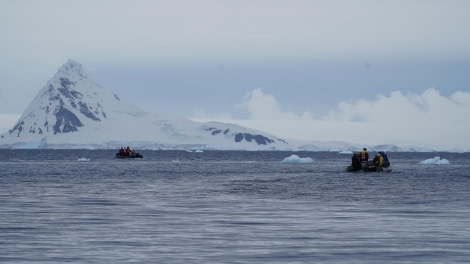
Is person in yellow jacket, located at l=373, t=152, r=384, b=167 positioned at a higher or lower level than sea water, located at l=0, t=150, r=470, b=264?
higher

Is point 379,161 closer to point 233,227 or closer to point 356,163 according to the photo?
point 356,163

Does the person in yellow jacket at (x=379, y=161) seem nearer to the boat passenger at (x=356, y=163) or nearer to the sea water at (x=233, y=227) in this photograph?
the boat passenger at (x=356, y=163)

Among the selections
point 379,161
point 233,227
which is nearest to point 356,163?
point 379,161

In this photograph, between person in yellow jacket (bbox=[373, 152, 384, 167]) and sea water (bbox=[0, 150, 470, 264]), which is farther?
person in yellow jacket (bbox=[373, 152, 384, 167])

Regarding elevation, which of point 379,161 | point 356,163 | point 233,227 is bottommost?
point 233,227

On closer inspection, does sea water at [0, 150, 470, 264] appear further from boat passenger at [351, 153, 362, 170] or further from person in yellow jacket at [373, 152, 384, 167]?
person in yellow jacket at [373, 152, 384, 167]

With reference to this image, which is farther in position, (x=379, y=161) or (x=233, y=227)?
(x=379, y=161)

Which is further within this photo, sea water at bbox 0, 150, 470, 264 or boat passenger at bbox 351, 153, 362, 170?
boat passenger at bbox 351, 153, 362, 170

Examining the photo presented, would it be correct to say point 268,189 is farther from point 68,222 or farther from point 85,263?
point 85,263

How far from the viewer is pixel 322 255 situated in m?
24.4

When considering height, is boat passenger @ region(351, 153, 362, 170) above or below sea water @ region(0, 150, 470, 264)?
above

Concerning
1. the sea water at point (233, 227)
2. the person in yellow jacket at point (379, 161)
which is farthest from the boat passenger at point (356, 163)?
the sea water at point (233, 227)

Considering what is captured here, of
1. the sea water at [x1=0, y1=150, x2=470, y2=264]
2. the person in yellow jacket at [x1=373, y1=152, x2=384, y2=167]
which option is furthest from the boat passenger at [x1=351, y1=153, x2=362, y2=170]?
the sea water at [x1=0, y1=150, x2=470, y2=264]

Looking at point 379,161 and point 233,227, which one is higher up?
point 379,161
